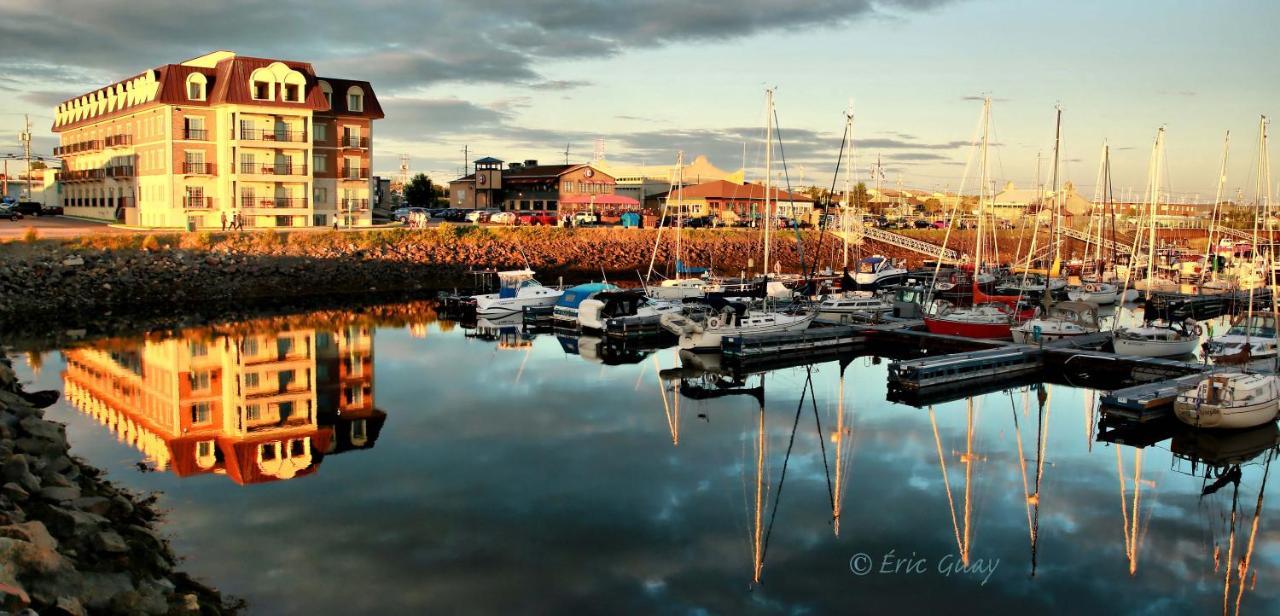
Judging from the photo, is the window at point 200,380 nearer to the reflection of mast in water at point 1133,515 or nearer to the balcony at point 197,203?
the reflection of mast in water at point 1133,515

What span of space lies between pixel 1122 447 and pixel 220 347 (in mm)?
30709

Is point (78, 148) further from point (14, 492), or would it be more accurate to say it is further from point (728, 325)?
point (14, 492)

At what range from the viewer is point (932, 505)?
Result: 60.3 ft

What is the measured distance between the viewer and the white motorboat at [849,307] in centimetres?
4228

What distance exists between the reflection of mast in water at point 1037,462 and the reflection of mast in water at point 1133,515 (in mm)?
1497

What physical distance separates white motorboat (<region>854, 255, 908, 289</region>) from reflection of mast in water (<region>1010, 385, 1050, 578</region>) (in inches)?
1135

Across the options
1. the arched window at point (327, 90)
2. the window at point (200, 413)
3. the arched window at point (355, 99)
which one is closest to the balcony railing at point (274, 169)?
the arched window at point (327, 90)

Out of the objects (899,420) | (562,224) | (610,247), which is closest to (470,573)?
(899,420)

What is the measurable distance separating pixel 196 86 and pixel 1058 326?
182 feet

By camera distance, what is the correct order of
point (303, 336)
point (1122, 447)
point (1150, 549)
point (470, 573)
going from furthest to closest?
1. point (303, 336)
2. point (1122, 447)
3. point (1150, 549)
4. point (470, 573)

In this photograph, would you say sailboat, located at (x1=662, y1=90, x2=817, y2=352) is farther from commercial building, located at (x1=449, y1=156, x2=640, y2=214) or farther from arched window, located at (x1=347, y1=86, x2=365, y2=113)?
commercial building, located at (x1=449, y1=156, x2=640, y2=214)

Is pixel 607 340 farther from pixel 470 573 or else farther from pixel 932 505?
pixel 470 573

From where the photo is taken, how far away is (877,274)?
61.1 metres

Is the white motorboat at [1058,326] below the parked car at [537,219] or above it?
below
